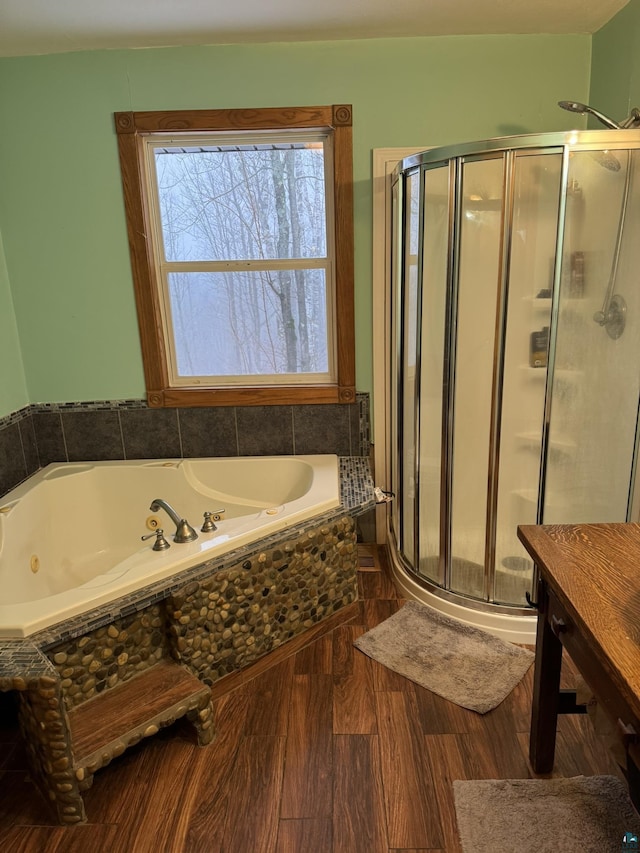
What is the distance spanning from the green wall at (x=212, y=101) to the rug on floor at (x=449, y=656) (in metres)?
1.60

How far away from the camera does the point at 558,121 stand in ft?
8.37

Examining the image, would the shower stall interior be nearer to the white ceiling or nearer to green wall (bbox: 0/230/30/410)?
the white ceiling

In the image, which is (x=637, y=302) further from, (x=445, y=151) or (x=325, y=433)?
(x=325, y=433)

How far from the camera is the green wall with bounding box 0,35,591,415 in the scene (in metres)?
2.48

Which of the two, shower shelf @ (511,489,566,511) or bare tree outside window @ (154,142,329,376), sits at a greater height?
bare tree outside window @ (154,142,329,376)

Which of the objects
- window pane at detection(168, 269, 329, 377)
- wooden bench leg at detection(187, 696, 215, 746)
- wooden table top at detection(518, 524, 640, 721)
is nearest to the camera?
wooden table top at detection(518, 524, 640, 721)


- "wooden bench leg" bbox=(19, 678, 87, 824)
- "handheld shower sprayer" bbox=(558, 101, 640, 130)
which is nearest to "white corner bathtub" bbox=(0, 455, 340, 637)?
"wooden bench leg" bbox=(19, 678, 87, 824)

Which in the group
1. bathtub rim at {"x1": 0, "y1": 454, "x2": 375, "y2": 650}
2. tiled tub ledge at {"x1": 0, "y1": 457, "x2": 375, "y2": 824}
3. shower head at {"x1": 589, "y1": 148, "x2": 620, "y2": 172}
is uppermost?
shower head at {"x1": 589, "y1": 148, "x2": 620, "y2": 172}

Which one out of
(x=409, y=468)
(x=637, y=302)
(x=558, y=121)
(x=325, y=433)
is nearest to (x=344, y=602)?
(x=409, y=468)

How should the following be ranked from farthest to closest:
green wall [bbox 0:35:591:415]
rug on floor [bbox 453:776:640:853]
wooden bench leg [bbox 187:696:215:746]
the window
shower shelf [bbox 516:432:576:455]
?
the window
green wall [bbox 0:35:591:415]
shower shelf [bbox 516:432:576:455]
wooden bench leg [bbox 187:696:215:746]
rug on floor [bbox 453:776:640:853]

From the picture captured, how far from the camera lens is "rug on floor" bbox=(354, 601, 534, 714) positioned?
6.48 feet

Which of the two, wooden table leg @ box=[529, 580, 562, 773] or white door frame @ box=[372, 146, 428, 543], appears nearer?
wooden table leg @ box=[529, 580, 562, 773]

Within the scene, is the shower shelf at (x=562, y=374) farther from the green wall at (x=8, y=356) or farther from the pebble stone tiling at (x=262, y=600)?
the green wall at (x=8, y=356)

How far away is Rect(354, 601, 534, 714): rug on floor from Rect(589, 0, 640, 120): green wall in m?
2.18
